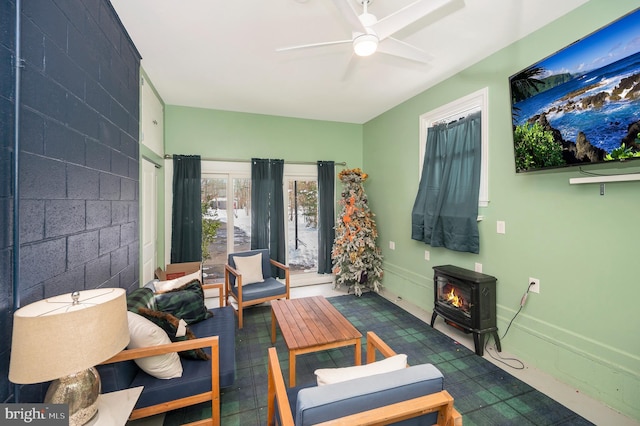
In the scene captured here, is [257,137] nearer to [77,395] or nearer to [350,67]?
[350,67]

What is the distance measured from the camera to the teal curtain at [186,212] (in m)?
4.04

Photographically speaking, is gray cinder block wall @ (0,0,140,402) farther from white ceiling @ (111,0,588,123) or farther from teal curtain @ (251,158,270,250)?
teal curtain @ (251,158,270,250)

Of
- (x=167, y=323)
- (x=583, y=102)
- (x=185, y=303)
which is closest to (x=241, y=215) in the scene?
(x=185, y=303)

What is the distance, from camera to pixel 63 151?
1485 millimetres

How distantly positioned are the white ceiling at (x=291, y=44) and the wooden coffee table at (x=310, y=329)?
2611mm

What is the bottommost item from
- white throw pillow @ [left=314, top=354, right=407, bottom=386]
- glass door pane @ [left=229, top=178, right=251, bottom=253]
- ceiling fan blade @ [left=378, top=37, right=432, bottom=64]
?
white throw pillow @ [left=314, top=354, right=407, bottom=386]

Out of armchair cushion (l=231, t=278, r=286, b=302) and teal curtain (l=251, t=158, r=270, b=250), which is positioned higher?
teal curtain (l=251, t=158, r=270, b=250)

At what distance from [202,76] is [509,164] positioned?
3530mm

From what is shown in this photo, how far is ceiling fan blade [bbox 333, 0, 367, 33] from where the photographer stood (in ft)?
5.09

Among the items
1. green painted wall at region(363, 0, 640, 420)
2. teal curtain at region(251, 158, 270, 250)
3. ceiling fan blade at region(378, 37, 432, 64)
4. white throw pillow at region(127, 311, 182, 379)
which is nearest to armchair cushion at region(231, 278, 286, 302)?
teal curtain at region(251, 158, 270, 250)

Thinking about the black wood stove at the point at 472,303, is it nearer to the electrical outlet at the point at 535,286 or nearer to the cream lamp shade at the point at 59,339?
the electrical outlet at the point at 535,286

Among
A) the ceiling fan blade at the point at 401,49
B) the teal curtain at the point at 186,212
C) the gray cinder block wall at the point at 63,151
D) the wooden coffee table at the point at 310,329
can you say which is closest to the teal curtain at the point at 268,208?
the teal curtain at the point at 186,212

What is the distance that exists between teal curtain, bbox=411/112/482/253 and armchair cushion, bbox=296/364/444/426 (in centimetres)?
219

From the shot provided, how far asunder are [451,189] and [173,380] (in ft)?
10.6
